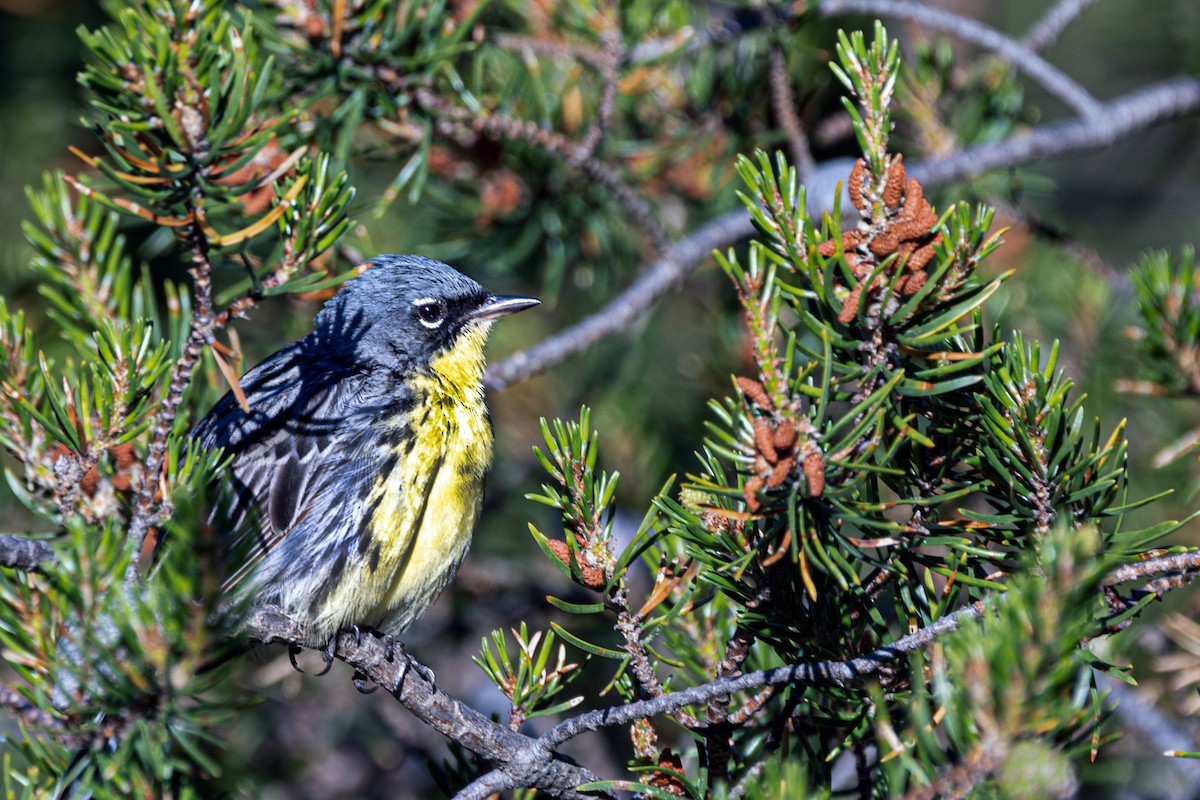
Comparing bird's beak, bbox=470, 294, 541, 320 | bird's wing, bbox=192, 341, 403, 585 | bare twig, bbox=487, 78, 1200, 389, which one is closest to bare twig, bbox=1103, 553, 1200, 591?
bare twig, bbox=487, 78, 1200, 389

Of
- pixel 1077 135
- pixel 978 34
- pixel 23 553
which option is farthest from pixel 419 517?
pixel 1077 135

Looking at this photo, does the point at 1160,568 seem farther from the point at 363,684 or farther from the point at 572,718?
the point at 363,684

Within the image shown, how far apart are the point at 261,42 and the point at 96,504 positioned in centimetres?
109

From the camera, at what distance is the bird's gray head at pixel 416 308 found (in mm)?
3109

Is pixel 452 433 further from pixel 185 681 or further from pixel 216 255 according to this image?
pixel 185 681

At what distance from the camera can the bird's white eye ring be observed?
3152mm

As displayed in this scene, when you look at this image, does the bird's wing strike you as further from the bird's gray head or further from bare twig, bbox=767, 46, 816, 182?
bare twig, bbox=767, 46, 816, 182

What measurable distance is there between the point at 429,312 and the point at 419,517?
81 cm

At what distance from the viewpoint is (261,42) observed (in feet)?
7.82

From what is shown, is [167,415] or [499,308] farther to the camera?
[499,308]

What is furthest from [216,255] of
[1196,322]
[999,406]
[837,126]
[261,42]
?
[837,126]

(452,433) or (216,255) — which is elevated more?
(216,255)

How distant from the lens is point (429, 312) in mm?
3172

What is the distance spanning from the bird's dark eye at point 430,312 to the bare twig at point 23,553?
1.78 metres
